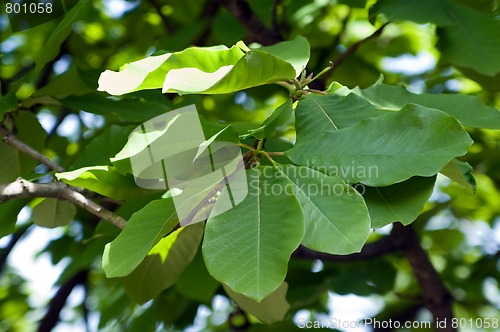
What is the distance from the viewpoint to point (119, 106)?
1235mm

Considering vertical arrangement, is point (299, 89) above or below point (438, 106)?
above

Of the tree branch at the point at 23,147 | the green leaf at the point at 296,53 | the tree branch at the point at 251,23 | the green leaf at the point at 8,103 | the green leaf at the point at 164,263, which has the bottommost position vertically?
the green leaf at the point at 164,263

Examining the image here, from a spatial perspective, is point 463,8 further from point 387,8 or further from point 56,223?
point 56,223

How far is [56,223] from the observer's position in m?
1.18

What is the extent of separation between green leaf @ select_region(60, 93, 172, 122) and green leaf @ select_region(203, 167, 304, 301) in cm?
47

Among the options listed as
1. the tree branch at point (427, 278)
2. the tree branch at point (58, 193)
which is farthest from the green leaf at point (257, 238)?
the tree branch at point (427, 278)

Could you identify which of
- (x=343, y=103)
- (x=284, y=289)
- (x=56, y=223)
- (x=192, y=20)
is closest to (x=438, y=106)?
(x=343, y=103)

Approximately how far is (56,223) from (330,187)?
24.7 inches

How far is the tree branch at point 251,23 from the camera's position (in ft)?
5.06

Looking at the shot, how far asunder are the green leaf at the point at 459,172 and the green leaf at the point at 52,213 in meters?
0.69

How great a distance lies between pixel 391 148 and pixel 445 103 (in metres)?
0.24

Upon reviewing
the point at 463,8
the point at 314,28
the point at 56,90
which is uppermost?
the point at 56,90

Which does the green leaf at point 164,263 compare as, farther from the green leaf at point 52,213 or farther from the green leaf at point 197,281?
the green leaf at point 197,281

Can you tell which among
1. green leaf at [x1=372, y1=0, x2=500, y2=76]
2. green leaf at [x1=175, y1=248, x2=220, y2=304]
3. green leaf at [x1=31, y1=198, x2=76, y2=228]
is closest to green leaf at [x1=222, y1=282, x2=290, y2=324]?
green leaf at [x1=175, y1=248, x2=220, y2=304]
